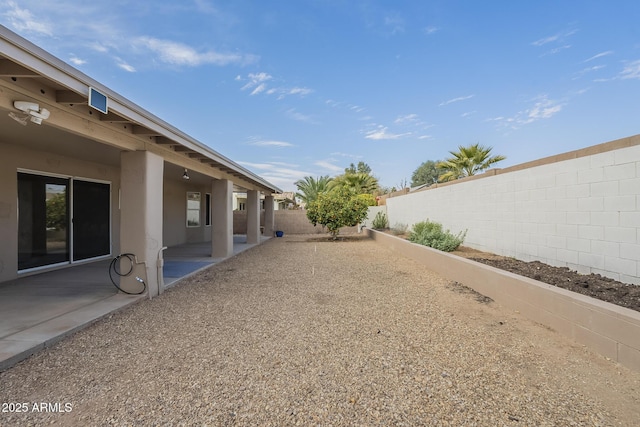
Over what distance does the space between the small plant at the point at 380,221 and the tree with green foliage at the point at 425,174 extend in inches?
1104

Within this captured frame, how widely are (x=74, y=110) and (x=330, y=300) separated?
4.49 metres

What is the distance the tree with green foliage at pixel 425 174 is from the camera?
148ft

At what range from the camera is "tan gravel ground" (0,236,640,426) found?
2305 mm

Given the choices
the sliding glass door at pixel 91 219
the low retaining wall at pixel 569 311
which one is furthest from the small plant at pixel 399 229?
the sliding glass door at pixel 91 219

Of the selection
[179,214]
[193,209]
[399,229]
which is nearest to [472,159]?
[399,229]

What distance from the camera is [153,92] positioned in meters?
11.9

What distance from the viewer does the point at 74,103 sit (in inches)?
149

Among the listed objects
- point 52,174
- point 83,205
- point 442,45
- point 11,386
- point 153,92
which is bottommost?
point 11,386

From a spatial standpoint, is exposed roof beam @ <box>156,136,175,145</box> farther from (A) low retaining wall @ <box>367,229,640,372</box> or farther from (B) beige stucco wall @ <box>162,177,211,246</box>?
(B) beige stucco wall @ <box>162,177,211,246</box>

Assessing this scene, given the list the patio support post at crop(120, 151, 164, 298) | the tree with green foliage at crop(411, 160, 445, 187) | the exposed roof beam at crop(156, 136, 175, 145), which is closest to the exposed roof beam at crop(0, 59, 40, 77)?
the patio support post at crop(120, 151, 164, 298)

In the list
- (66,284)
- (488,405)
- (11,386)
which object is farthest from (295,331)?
(66,284)

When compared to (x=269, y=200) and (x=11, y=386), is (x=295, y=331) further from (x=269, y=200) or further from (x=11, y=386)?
(x=269, y=200)

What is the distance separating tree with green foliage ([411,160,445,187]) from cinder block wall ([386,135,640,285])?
38.1 meters

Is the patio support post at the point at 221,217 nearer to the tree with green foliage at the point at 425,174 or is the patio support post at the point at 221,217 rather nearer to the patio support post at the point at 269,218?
the patio support post at the point at 269,218
